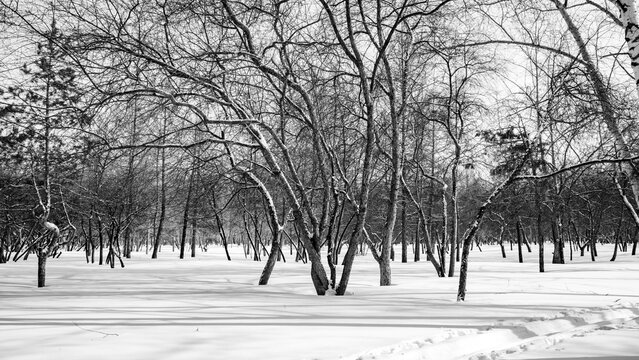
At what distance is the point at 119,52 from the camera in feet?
29.8

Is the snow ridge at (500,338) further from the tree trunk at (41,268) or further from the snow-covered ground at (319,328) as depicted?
the tree trunk at (41,268)

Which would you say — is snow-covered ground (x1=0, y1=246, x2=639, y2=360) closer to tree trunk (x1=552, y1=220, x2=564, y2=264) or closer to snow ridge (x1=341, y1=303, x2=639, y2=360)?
snow ridge (x1=341, y1=303, x2=639, y2=360)

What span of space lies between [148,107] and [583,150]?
13465 millimetres

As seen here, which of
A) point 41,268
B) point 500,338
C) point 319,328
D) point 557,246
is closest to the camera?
point 500,338

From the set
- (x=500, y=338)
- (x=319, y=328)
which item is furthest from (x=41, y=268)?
(x=500, y=338)

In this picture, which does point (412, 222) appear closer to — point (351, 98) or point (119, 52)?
point (351, 98)

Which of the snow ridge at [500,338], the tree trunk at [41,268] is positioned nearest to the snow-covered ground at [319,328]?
the snow ridge at [500,338]

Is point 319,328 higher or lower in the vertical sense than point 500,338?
higher

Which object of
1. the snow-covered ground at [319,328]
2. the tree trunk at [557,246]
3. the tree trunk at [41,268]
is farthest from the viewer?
the tree trunk at [557,246]

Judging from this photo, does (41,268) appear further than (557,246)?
No

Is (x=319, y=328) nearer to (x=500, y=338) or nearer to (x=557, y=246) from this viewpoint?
(x=500, y=338)

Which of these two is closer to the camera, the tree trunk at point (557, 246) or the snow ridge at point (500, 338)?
the snow ridge at point (500, 338)

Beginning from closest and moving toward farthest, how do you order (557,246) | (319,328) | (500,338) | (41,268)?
1. (500,338)
2. (319,328)
3. (41,268)
4. (557,246)

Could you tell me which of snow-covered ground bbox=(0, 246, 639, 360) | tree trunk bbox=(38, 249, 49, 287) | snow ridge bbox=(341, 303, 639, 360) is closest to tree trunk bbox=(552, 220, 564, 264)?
snow-covered ground bbox=(0, 246, 639, 360)
